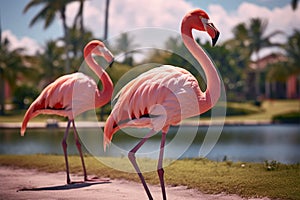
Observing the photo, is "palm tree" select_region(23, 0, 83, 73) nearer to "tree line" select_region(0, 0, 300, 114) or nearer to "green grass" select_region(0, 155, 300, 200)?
"tree line" select_region(0, 0, 300, 114)

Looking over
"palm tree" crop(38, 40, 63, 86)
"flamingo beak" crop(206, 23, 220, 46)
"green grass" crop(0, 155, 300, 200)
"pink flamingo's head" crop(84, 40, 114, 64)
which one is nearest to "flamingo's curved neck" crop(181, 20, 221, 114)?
"flamingo beak" crop(206, 23, 220, 46)

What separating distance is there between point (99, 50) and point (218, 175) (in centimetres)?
303

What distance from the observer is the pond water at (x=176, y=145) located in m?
13.0

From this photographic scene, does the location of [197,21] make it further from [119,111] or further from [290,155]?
[290,155]

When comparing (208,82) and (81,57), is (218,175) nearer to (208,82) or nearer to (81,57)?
(208,82)

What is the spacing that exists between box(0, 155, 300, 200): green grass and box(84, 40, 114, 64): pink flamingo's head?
2.14 m

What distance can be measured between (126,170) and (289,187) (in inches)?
127

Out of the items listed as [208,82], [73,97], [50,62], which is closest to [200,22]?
[208,82]

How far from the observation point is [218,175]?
766 cm

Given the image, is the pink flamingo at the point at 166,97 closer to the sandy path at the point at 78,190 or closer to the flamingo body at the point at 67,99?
the sandy path at the point at 78,190

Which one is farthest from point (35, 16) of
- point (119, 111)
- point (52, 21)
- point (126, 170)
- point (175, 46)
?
point (119, 111)

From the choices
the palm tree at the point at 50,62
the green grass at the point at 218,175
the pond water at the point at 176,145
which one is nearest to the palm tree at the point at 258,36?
the palm tree at the point at 50,62

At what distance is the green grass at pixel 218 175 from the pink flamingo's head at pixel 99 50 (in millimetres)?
2139

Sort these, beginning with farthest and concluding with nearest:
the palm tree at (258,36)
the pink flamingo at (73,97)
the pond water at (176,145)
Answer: the palm tree at (258,36) < the pond water at (176,145) < the pink flamingo at (73,97)
